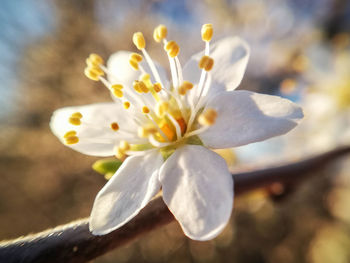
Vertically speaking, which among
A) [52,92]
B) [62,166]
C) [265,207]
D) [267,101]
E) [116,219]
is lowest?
[265,207]

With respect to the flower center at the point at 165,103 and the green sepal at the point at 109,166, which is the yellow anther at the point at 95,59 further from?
the green sepal at the point at 109,166

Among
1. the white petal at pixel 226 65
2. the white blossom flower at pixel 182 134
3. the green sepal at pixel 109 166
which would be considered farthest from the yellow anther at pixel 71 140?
the white petal at pixel 226 65

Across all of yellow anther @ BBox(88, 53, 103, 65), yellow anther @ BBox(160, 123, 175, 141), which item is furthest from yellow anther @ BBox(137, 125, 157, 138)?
yellow anther @ BBox(88, 53, 103, 65)

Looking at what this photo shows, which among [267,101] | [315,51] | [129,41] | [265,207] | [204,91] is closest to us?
[267,101]

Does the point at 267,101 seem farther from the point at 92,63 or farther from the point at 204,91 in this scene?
the point at 92,63

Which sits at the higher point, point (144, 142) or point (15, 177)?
point (144, 142)

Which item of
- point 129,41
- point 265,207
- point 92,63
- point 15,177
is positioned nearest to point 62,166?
point 15,177

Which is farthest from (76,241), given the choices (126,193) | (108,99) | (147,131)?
(108,99)
